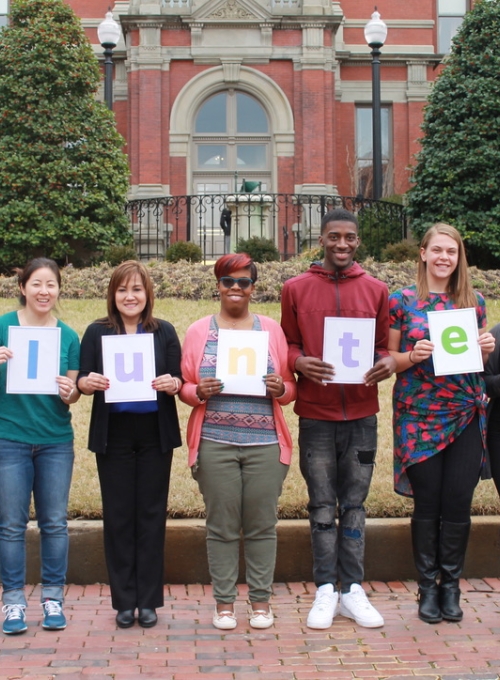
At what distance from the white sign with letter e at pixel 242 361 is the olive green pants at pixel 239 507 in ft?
1.14

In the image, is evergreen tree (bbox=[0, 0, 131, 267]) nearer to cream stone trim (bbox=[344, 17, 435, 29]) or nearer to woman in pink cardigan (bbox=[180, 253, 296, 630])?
cream stone trim (bbox=[344, 17, 435, 29])

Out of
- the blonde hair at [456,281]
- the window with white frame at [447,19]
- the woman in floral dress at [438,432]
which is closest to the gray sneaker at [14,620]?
the woman in floral dress at [438,432]

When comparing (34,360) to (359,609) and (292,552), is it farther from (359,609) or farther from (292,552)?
(359,609)

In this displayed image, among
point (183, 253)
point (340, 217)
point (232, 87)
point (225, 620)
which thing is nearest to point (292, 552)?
point (225, 620)

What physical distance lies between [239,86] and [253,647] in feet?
67.6

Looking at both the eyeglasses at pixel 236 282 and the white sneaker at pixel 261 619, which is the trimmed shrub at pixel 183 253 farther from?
the white sneaker at pixel 261 619

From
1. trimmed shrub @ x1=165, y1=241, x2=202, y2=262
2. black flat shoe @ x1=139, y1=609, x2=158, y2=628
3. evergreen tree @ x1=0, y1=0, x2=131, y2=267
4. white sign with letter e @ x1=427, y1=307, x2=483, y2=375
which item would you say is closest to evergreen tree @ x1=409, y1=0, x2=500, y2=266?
trimmed shrub @ x1=165, y1=241, x2=202, y2=262

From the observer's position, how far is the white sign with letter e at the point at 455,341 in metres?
4.96

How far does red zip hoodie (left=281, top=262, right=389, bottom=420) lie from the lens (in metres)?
5.09

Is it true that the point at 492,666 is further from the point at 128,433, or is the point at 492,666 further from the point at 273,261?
the point at 273,261

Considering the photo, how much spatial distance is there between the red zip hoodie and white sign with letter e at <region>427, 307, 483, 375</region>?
307 mm


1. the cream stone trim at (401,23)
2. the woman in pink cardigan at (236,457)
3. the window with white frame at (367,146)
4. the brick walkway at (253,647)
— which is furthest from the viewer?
the window with white frame at (367,146)

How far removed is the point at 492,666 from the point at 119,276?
9.48ft

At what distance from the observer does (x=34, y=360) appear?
4.91 meters
